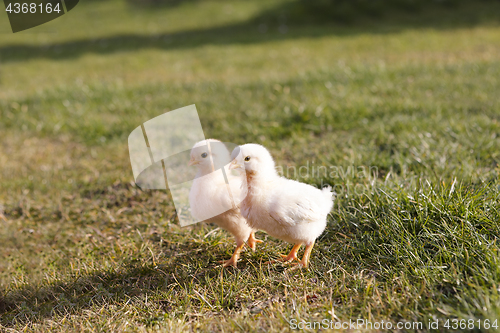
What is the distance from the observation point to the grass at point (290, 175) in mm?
2301

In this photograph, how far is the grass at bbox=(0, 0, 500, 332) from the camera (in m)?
2.30

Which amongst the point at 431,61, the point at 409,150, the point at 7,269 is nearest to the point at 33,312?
the point at 7,269

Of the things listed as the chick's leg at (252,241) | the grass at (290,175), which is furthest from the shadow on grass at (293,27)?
the chick's leg at (252,241)

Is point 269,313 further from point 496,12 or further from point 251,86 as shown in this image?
point 496,12

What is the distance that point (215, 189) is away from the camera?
2.46m

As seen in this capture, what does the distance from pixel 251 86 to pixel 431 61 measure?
3.63m

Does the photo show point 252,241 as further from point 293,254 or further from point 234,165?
point 234,165

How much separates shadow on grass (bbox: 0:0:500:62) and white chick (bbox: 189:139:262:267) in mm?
9643

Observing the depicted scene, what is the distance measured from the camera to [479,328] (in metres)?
1.86

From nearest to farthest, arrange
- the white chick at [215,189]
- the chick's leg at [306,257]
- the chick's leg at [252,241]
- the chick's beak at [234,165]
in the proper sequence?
1. the chick's beak at [234,165]
2. the white chick at [215,189]
3. the chick's leg at [306,257]
4. the chick's leg at [252,241]

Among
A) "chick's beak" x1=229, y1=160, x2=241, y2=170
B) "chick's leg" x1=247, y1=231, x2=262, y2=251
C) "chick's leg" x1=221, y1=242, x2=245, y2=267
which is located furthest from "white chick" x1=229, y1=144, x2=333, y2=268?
"chick's leg" x1=247, y1=231, x2=262, y2=251

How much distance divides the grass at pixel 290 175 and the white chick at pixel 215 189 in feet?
1.22

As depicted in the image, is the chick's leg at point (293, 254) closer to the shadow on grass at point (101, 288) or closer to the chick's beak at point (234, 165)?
the shadow on grass at point (101, 288)

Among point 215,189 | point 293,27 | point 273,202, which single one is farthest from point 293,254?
point 293,27
